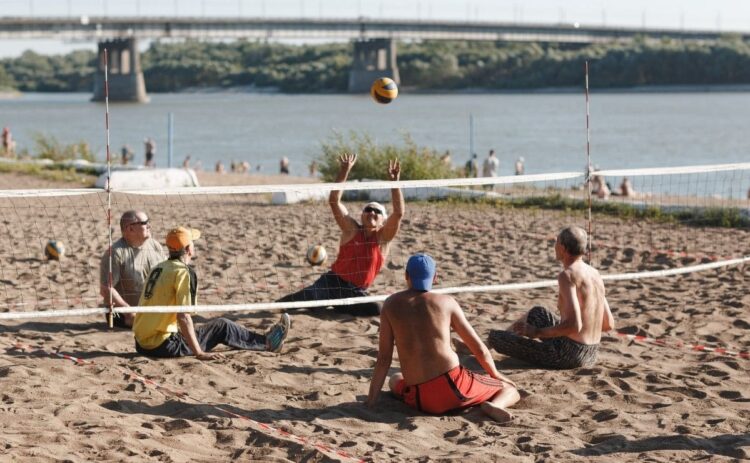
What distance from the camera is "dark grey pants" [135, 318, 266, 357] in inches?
294

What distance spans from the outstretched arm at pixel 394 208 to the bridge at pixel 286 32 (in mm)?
72566

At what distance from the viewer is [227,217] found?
15.3m

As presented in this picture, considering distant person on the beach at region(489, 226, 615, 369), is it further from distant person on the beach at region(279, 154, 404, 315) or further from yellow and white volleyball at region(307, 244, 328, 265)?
yellow and white volleyball at region(307, 244, 328, 265)

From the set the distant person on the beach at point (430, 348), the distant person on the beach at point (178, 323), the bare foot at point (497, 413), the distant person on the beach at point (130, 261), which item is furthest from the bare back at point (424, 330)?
the distant person on the beach at point (130, 261)

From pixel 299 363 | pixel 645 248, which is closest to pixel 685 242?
pixel 645 248

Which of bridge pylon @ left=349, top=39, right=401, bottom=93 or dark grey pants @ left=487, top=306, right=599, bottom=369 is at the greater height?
bridge pylon @ left=349, top=39, right=401, bottom=93

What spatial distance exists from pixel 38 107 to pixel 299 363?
106559 mm

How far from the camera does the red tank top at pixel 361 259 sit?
8.76 meters

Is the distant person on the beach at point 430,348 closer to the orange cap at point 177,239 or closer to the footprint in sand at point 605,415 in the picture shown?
the footprint in sand at point 605,415

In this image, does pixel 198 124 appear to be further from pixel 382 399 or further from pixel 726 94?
pixel 382 399

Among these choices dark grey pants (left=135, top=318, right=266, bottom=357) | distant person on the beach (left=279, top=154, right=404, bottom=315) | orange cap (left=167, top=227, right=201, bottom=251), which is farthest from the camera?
distant person on the beach (left=279, top=154, right=404, bottom=315)

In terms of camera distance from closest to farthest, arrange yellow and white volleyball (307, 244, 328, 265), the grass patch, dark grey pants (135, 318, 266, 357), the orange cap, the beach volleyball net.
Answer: the orange cap, dark grey pants (135, 318, 266, 357), the beach volleyball net, yellow and white volleyball (307, 244, 328, 265), the grass patch

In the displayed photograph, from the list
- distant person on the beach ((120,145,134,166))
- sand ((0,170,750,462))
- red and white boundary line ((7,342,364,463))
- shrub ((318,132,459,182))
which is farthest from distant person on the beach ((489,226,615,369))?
distant person on the beach ((120,145,134,166))

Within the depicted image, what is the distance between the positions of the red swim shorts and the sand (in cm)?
8
